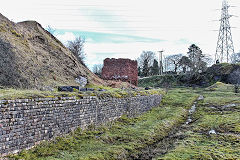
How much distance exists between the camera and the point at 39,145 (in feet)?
24.0

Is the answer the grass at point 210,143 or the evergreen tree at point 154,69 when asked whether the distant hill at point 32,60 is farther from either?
the evergreen tree at point 154,69

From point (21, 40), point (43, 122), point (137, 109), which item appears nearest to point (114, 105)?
point (137, 109)

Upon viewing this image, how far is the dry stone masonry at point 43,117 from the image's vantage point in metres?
6.32

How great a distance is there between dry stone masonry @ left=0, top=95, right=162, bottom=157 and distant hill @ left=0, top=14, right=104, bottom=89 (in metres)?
5.79

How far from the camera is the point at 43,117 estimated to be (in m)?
7.65

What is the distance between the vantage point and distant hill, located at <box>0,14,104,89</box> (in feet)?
48.3

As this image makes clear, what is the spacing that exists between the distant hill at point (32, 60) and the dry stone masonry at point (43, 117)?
228 inches

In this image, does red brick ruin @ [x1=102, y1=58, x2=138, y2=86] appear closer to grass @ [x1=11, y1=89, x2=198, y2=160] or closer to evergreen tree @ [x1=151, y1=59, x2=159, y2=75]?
grass @ [x1=11, y1=89, x2=198, y2=160]

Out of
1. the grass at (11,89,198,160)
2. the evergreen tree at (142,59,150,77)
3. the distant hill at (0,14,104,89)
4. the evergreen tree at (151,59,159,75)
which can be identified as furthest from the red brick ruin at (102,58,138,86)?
the evergreen tree at (151,59,159,75)

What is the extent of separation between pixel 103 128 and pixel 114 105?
7.22 feet

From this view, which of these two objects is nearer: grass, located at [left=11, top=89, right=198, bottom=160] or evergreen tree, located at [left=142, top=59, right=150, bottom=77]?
grass, located at [left=11, top=89, right=198, bottom=160]

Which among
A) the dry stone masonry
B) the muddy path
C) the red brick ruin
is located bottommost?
the muddy path

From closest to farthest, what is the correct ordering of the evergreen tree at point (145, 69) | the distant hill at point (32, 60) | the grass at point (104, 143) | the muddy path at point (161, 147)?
the grass at point (104, 143), the muddy path at point (161, 147), the distant hill at point (32, 60), the evergreen tree at point (145, 69)

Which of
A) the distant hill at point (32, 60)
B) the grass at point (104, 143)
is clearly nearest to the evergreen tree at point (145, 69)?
the distant hill at point (32, 60)
